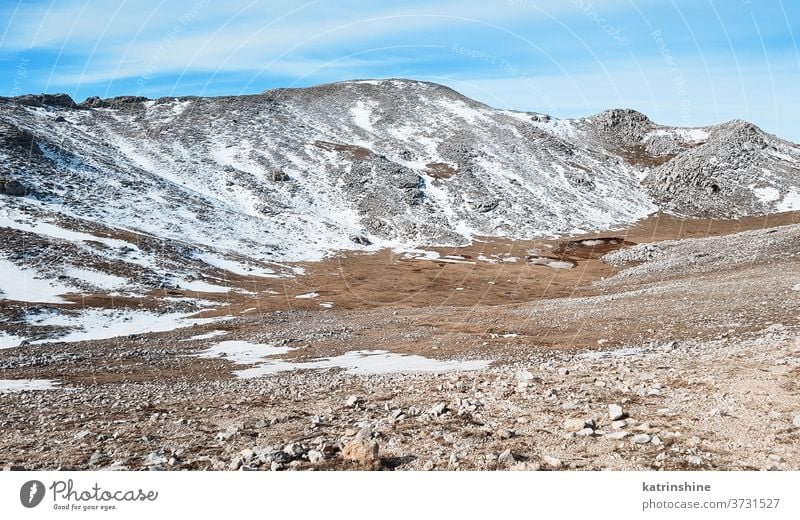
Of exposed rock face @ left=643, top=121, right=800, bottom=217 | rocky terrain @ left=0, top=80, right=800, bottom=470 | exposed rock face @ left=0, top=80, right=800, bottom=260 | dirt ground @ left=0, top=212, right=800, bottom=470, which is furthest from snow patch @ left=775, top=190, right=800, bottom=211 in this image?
dirt ground @ left=0, top=212, right=800, bottom=470

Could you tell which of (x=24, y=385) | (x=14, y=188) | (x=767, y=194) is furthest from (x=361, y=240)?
(x=767, y=194)

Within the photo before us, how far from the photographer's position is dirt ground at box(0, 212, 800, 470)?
9.64 meters

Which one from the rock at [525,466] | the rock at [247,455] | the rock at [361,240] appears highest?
the rock at [361,240]

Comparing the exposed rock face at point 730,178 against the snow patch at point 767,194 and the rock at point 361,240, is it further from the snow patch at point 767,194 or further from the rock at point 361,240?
the rock at point 361,240

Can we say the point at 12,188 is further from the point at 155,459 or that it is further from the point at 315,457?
the point at 315,457

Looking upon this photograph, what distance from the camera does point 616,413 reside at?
10.9 meters

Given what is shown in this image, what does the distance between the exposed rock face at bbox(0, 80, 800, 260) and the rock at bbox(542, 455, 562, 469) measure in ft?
233

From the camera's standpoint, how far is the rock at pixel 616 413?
10859 mm

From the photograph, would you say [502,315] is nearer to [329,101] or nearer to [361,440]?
[361,440]

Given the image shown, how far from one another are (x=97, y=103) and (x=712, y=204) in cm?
14861

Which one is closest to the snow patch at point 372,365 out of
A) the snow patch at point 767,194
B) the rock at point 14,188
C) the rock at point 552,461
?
the rock at point 552,461

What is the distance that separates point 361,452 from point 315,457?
88 centimetres

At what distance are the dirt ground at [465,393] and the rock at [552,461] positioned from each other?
39 millimetres

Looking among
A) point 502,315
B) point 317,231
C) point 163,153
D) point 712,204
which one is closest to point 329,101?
point 163,153
